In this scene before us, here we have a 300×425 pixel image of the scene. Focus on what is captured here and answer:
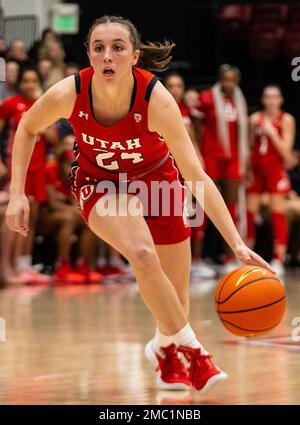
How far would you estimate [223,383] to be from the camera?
14.2 feet

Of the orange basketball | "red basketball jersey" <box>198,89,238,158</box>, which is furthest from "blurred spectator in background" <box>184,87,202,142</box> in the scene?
the orange basketball

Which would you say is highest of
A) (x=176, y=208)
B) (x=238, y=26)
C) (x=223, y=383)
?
(x=238, y=26)

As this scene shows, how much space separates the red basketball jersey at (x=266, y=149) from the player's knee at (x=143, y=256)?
21.8 ft

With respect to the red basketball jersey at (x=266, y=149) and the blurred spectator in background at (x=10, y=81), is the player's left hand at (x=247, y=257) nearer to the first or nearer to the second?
the blurred spectator in background at (x=10, y=81)

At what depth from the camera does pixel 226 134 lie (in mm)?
10039

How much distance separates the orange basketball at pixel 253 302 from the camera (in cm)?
423

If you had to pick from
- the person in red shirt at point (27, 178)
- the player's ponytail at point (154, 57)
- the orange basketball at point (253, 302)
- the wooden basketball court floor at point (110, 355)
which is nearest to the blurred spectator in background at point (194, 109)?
the person in red shirt at point (27, 178)

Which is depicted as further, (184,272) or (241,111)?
(241,111)

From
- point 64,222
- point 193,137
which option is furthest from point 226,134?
point 64,222

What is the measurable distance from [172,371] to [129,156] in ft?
3.00

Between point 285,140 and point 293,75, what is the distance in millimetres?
2609

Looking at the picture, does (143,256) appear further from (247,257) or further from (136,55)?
(136,55)
